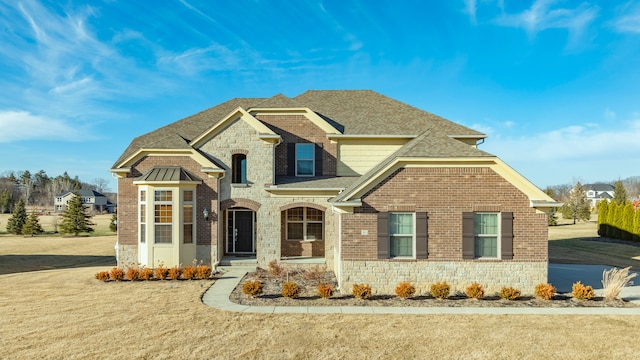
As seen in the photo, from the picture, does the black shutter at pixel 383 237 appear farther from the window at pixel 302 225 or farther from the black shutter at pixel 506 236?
the window at pixel 302 225

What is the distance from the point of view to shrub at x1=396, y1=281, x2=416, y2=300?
11859mm

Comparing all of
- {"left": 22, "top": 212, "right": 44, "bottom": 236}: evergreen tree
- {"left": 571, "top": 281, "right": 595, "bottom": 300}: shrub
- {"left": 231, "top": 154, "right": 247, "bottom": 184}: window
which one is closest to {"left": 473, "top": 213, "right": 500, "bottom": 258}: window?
{"left": 571, "top": 281, "right": 595, "bottom": 300}: shrub

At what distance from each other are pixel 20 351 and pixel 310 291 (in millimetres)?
8120

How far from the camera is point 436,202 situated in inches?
507

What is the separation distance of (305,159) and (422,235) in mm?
8082

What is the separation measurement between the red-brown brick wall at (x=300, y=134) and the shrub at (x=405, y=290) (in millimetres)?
8076

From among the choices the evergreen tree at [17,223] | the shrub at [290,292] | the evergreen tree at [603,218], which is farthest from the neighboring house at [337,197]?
the evergreen tree at [17,223]

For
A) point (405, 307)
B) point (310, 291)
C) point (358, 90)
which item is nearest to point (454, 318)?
point (405, 307)

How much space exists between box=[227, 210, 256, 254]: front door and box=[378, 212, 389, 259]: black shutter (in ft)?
26.9

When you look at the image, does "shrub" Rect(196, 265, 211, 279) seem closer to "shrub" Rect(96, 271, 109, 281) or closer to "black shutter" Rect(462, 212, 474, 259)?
"shrub" Rect(96, 271, 109, 281)

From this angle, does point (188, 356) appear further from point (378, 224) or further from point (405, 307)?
point (378, 224)

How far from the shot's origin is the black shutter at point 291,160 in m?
18.7

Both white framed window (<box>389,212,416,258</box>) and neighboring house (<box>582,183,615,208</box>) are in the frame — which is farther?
neighboring house (<box>582,183,615,208</box>)

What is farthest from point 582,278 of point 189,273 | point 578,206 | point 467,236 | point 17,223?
point 17,223
